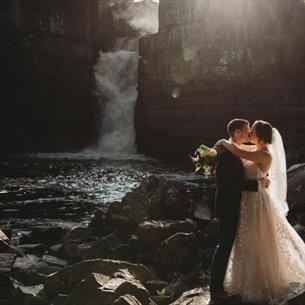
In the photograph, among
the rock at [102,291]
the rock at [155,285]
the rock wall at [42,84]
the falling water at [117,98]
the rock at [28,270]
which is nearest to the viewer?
the rock at [102,291]

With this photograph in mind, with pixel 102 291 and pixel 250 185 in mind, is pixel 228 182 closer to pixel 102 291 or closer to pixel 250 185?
pixel 250 185

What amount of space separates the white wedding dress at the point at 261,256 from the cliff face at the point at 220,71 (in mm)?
21727

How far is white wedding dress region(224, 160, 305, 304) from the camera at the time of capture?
5.33 m

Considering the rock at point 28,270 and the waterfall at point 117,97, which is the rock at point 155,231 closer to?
the rock at point 28,270

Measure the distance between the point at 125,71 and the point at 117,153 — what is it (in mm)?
7590

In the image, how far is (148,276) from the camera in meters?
6.70

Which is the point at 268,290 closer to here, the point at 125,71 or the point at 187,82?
the point at 187,82

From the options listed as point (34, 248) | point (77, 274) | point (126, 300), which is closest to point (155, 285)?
point (77, 274)

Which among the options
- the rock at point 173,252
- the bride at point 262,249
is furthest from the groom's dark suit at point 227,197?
the rock at point 173,252

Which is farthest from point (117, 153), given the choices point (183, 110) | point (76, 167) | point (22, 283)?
point (22, 283)

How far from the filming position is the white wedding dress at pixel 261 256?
5332 millimetres

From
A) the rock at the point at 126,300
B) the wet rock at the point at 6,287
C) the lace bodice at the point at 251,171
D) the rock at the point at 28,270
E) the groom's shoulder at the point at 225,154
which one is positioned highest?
the groom's shoulder at the point at 225,154

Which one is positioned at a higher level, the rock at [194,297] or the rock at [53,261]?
the rock at [194,297]

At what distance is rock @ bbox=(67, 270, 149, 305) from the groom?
0.93m
